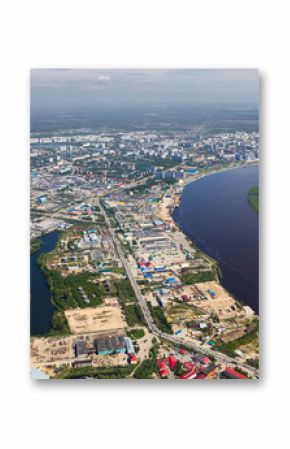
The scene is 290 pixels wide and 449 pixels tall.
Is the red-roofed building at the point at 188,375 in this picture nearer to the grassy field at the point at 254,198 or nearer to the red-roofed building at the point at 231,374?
the red-roofed building at the point at 231,374

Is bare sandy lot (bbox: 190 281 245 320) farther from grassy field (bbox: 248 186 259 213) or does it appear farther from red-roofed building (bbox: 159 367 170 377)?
grassy field (bbox: 248 186 259 213)

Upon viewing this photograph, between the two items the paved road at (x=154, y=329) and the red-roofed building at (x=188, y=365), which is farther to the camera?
the paved road at (x=154, y=329)

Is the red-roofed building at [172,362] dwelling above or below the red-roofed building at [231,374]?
above

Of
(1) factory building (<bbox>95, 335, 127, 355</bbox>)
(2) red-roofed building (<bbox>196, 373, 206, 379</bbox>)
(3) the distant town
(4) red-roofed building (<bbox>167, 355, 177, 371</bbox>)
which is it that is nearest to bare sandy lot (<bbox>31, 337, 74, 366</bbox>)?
(3) the distant town

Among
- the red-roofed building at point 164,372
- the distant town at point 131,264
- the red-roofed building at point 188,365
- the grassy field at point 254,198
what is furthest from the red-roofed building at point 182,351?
the grassy field at point 254,198
